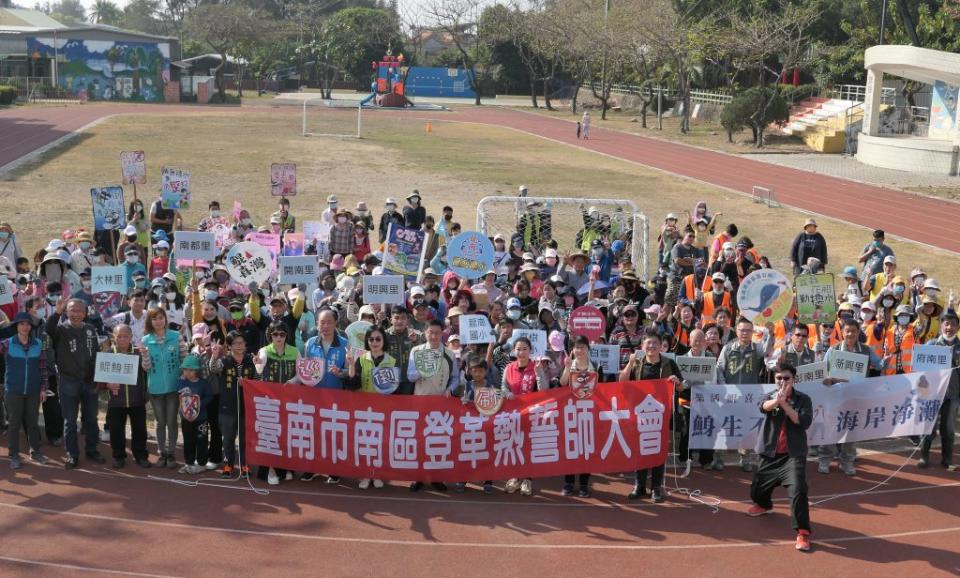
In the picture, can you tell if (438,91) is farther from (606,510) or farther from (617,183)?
(606,510)

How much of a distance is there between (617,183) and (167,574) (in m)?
26.2

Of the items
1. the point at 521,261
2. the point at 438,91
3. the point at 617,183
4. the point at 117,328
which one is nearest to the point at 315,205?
the point at 617,183

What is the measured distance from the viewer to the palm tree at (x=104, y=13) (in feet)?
461

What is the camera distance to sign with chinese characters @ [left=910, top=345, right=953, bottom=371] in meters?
10.2

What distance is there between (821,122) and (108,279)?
38824mm

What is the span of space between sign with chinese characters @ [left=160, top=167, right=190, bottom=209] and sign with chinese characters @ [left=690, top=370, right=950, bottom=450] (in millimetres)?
9951

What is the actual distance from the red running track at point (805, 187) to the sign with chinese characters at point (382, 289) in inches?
631

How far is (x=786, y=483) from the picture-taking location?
8.70 m

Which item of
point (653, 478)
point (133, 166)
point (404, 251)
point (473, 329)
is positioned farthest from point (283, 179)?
point (653, 478)

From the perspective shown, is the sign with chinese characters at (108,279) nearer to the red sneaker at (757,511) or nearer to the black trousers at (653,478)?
the black trousers at (653,478)

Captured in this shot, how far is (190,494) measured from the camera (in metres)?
9.27

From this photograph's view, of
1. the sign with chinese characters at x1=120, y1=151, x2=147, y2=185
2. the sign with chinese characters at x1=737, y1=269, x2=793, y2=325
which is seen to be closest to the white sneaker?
the sign with chinese characters at x1=737, y1=269, x2=793, y2=325

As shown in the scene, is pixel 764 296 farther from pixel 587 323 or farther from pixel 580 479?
pixel 580 479

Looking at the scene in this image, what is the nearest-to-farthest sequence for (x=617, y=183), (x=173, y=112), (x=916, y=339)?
(x=916, y=339), (x=617, y=183), (x=173, y=112)
